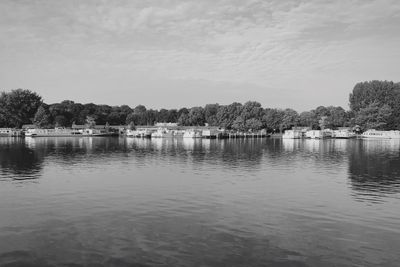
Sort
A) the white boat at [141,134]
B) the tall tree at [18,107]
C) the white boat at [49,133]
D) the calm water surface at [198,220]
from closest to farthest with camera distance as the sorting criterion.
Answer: the calm water surface at [198,220]
the white boat at [49,133]
the white boat at [141,134]
the tall tree at [18,107]

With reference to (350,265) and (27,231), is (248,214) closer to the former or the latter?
(350,265)

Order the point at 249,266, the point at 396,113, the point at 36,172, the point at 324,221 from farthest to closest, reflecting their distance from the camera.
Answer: the point at 396,113, the point at 36,172, the point at 324,221, the point at 249,266

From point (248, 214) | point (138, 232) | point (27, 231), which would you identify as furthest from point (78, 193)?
point (248, 214)

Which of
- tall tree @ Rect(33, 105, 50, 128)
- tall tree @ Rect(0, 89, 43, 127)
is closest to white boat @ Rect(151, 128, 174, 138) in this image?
tall tree @ Rect(33, 105, 50, 128)

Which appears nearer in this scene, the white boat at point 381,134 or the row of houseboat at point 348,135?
the white boat at point 381,134

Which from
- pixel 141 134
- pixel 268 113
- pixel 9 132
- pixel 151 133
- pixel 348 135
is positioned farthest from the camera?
pixel 268 113

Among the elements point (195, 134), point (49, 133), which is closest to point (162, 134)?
point (195, 134)

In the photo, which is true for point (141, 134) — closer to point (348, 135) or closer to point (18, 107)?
point (18, 107)

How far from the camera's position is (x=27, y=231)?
17.2 meters

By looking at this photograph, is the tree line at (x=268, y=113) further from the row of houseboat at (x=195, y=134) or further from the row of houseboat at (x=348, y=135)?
the row of houseboat at (x=195, y=134)

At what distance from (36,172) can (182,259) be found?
29.4m

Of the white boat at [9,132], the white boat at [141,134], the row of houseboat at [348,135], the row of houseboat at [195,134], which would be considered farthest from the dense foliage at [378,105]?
the white boat at [9,132]

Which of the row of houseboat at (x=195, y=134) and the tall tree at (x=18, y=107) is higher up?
the tall tree at (x=18, y=107)

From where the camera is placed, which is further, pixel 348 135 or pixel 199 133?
pixel 348 135
